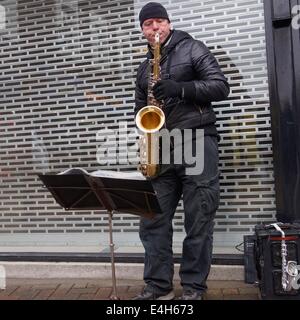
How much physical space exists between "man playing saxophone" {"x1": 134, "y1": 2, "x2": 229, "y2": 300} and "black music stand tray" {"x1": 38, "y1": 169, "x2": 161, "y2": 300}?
0.51m

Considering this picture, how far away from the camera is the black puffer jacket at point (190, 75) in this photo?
3.63 meters

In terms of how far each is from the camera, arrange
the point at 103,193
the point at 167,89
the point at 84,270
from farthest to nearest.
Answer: the point at 84,270
the point at 167,89
the point at 103,193

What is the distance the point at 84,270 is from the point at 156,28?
2.33 m

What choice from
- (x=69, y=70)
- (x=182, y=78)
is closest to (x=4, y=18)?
(x=69, y=70)

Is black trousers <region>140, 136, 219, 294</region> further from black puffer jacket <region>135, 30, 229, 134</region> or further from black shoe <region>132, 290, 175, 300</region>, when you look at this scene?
black puffer jacket <region>135, 30, 229, 134</region>

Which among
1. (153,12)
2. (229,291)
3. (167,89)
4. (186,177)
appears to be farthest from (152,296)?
(153,12)

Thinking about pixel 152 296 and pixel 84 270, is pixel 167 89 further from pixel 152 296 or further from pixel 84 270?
pixel 84 270

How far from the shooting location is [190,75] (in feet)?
12.2

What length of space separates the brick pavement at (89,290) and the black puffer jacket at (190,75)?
1382 mm

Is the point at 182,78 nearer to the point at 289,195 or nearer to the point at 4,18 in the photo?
the point at 289,195

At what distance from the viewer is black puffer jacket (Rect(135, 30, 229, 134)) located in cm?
363

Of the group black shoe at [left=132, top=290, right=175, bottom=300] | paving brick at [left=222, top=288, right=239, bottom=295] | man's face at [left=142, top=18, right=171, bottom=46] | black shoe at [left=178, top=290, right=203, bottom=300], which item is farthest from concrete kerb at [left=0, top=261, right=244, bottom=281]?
man's face at [left=142, top=18, right=171, bottom=46]

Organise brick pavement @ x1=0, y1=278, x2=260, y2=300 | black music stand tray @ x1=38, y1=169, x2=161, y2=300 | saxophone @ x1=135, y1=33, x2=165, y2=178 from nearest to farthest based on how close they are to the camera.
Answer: black music stand tray @ x1=38, y1=169, x2=161, y2=300
saxophone @ x1=135, y1=33, x2=165, y2=178
brick pavement @ x1=0, y1=278, x2=260, y2=300
